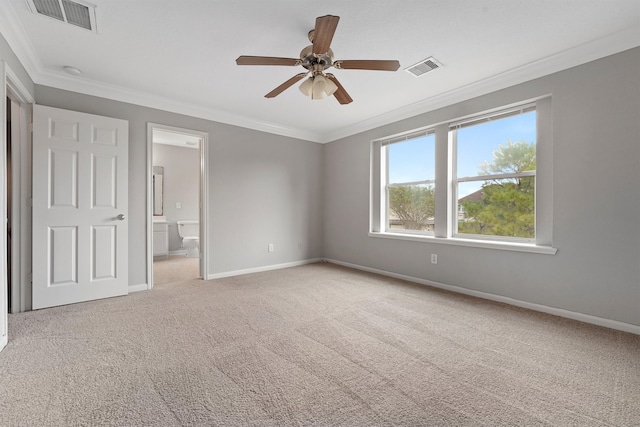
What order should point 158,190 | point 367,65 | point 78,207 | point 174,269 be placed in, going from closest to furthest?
point 367,65
point 78,207
point 174,269
point 158,190

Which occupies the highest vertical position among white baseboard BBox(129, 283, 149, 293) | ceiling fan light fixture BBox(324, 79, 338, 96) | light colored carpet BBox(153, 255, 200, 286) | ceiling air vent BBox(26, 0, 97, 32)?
ceiling air vent BBox(26, 0, 97, 32)

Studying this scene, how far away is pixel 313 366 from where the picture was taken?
189cm

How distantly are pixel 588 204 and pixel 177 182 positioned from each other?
7.05 metres

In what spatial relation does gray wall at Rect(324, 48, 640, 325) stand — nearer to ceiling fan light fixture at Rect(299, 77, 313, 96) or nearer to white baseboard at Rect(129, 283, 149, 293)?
ceiling fan light fixture at Rect(299, 77, 313, 96)

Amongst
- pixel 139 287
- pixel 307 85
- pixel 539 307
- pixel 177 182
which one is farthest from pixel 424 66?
pixel 177 182

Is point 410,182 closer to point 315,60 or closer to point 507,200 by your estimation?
point 507,200

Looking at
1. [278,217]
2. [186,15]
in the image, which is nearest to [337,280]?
[278,217]

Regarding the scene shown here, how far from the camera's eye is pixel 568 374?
1806mm

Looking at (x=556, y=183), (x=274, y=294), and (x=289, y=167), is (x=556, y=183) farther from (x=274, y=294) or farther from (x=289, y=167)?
(x=289, y=167)

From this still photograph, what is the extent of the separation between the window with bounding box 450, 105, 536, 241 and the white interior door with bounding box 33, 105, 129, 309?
4.14m

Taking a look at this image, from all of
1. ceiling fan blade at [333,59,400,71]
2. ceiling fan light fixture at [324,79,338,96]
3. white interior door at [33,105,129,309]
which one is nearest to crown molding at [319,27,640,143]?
ceiling fan blade at [333,59,400,71]

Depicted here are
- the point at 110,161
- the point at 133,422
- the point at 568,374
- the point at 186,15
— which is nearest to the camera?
the point at 133,422

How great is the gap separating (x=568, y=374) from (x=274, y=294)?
270cm

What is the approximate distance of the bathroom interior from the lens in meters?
5.98
